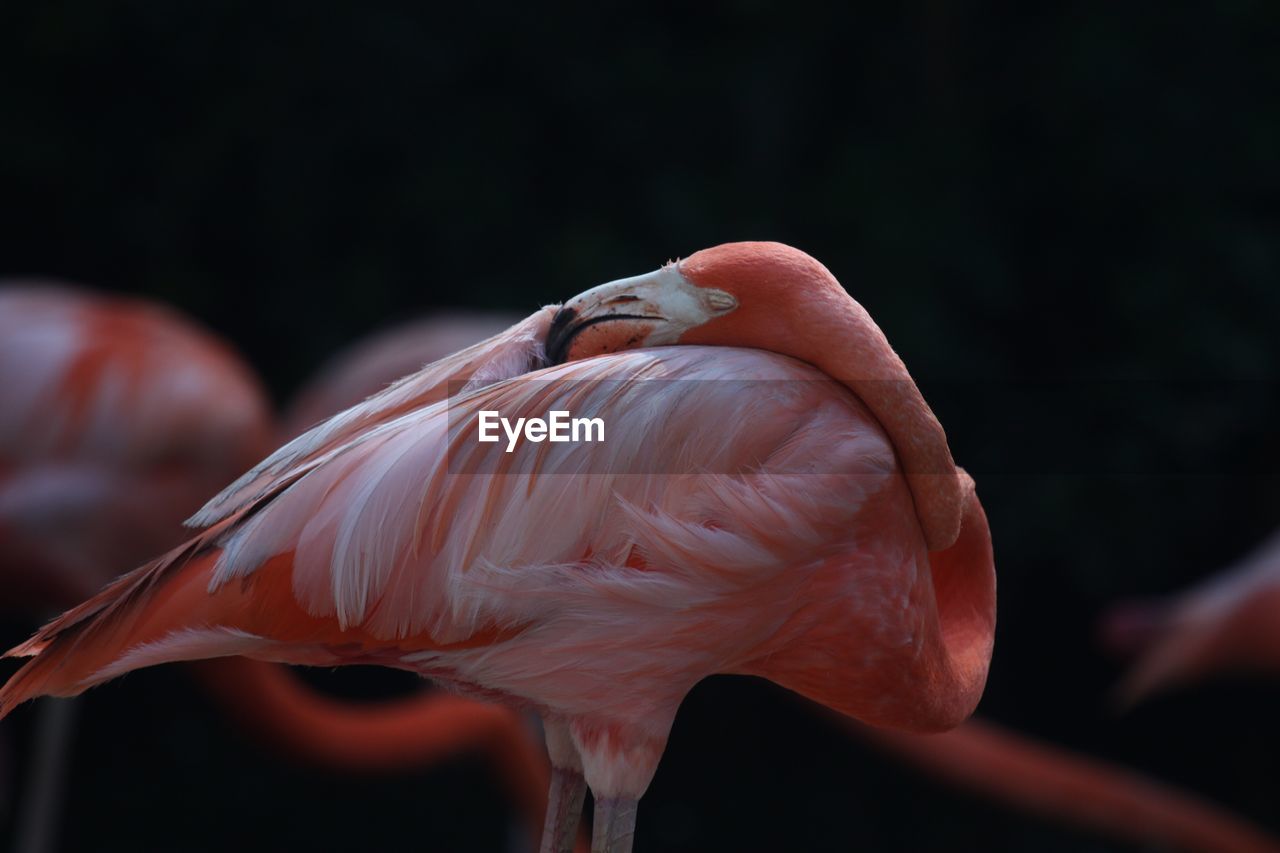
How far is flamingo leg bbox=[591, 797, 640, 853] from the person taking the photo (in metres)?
1.40

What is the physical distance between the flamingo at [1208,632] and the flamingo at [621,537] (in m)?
2.23

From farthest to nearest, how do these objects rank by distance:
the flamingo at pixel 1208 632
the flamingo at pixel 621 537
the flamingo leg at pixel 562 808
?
the flamingo at pixel 1208 632, the flamingo leg at pixel 562 808, the flamingo at pixel 621 537

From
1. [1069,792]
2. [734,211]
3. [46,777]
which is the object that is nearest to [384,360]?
[734,211]

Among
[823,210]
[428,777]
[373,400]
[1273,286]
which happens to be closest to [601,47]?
[823,210]

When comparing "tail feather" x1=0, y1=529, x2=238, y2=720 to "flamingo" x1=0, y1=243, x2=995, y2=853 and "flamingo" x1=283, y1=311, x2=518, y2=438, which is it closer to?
"flamingo" x1=0, y1=243, x2=995, y2=853

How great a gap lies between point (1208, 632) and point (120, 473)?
2598 mm

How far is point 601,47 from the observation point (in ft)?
13.3

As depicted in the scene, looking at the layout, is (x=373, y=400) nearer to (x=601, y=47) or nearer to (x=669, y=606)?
(x=669, y=606)

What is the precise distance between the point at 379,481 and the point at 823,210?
2.81m

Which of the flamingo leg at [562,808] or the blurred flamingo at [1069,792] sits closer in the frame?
the flamingo leg at [562,808]

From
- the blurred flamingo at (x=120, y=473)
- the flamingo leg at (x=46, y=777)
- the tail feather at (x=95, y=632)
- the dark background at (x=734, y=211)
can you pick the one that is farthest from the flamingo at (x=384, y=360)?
the tail feather at (x=95, y=632)

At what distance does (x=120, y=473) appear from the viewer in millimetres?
3100

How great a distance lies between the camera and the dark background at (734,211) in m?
3.88

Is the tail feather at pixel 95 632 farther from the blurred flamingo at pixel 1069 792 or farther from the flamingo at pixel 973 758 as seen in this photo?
the blurred flamingo at pixel 1069 792
